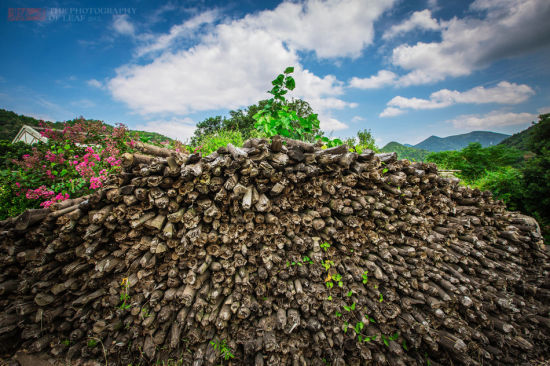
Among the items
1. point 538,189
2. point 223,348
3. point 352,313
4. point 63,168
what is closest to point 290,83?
point 352,313

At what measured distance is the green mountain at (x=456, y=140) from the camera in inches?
3733

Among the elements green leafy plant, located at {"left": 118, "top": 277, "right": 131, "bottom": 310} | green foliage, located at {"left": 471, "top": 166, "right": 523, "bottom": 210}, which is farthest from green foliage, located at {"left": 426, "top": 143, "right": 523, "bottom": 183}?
green leafy plant, located at {"left": 118, "top": 277, "right": 131, "bottom": 310}

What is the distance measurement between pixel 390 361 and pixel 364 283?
3.72ft

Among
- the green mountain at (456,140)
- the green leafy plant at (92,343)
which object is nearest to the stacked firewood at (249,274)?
the green leafy plant at (92,343)

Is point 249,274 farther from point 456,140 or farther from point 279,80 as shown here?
point 456,140

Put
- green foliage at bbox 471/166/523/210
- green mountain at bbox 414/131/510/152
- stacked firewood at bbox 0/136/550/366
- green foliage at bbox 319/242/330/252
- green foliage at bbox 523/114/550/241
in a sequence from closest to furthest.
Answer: stacked firewood at bbox 0/136/550/366
green foliage at bbox 319/242/330/252
green foliage at bbox 523/114/550/241
green foliage at bbox 471/166/523/210
green mountain at bbox 414/131/510/152

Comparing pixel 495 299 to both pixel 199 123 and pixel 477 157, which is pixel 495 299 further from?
pixel 199 123

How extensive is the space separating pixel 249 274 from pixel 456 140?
16114 centimetres

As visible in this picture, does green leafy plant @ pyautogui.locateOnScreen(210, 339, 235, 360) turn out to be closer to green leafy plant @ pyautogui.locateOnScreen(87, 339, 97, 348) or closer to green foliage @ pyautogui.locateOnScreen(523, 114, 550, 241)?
green leafy plant @ pyautogui.locateOnScreen(87, 339, 97, 348)

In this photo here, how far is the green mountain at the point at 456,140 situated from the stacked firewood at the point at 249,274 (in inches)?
4624

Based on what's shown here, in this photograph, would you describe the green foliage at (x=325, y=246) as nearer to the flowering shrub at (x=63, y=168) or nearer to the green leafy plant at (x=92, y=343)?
the green leafy plant at (x=92, y=343)

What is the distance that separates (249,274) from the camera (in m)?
2.60

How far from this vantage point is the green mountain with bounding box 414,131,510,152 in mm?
94825

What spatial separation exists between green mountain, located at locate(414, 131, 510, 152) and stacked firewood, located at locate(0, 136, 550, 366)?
117443 millimetres
